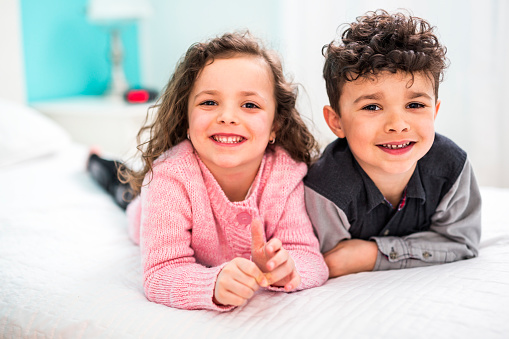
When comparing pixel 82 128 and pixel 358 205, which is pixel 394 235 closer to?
pixel 358 205

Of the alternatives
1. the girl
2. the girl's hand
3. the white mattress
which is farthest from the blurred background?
the girl's hand

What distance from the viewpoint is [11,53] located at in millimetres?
2232

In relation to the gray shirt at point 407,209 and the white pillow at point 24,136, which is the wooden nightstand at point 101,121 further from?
the gray shirt at point 407,209

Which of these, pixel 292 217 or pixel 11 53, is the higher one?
pixel 11 53

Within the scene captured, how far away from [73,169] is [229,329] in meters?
1.18

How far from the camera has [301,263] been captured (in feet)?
3.10

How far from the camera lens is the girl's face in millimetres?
1011

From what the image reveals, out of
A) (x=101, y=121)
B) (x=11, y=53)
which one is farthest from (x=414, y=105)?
(x=11, y=53)

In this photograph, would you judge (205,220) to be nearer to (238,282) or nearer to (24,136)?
(238,282)

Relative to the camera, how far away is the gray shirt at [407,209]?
106cm

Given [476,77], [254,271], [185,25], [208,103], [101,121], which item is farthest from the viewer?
[185,25]

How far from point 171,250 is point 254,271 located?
0.71ft

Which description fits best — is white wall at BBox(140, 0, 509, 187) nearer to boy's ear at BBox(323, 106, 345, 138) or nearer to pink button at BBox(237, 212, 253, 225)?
boy's ear at BBox(323, 106, 345, 138)

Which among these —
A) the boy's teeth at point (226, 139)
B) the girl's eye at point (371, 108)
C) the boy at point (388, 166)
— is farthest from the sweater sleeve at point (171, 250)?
the girl's eye at point (371, 108)
